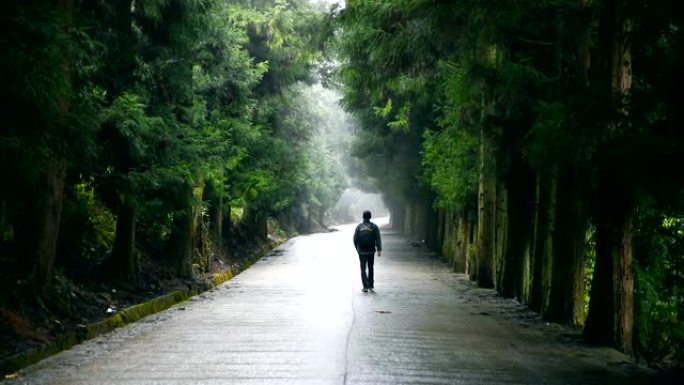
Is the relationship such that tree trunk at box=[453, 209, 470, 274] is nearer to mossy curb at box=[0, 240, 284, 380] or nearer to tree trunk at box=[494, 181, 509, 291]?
tree trunk at box=[494, 181, 509, 291]

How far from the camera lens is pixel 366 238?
1872 centimetres

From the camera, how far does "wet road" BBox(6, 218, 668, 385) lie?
8344 mm

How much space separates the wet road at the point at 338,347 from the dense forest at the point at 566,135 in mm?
1274

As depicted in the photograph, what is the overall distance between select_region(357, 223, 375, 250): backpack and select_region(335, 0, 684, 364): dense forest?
2999 millimetres

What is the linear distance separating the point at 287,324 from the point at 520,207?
7.41 meters

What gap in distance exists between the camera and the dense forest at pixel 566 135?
8.80 meters

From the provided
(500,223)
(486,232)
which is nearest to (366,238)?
(486,232)

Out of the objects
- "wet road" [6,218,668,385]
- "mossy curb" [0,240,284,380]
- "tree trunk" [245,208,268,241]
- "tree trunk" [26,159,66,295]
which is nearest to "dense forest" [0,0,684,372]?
"tree trunk" [26,159,66,295]

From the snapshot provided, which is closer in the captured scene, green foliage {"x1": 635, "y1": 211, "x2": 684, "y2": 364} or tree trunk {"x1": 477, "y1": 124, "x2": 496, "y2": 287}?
green foliage {"x1": 635, "y1": 211, "x2": 684, "y2": 364}

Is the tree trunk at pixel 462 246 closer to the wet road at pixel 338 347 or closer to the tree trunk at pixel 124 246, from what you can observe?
the wet road at pixel 338 347

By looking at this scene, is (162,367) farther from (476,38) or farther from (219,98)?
(219,98)

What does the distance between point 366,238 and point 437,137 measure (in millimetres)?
6836

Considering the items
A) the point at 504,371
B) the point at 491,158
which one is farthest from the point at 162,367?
the point at 491,158

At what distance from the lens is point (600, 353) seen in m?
10.5
